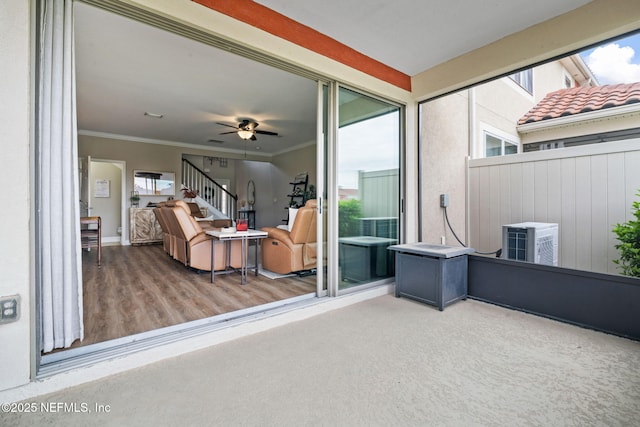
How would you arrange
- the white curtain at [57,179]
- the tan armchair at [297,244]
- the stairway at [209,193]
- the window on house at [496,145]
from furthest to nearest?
the stairway at [209,193] → the window on house at [496,145] → the tan armchair at [297,244] → the white curtain at [57,179]

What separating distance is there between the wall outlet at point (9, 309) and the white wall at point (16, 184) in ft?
0.07

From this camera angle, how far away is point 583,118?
4309 mm

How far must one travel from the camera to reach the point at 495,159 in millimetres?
4051

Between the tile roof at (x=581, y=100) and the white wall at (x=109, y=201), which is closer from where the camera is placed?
the tile roof at (x=581, y=100)

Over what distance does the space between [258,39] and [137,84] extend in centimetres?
275

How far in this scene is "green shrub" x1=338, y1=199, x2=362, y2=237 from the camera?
10.2ft

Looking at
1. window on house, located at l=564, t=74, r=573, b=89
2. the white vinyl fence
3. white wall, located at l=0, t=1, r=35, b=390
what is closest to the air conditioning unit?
the white vinyl fence

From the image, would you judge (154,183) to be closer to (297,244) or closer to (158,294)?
(158,294)

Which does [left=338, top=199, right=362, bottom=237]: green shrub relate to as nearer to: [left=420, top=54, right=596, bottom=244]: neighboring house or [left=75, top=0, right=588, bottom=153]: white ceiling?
[left=420, top=54, right=596, bottom=244]: neighboring house

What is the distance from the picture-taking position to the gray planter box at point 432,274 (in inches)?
112

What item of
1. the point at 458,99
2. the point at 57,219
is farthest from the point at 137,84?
the point at 458,99

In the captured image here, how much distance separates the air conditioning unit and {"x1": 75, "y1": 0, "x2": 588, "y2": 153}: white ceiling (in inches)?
76.6

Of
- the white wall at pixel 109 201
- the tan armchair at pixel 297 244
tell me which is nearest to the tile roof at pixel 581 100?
the tan armchair at pixel 297 244

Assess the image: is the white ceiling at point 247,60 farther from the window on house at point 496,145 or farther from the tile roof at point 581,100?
the tile roof at point 581,100
